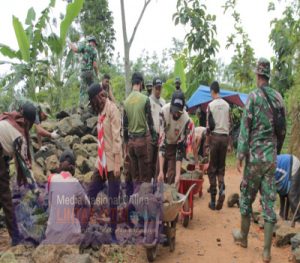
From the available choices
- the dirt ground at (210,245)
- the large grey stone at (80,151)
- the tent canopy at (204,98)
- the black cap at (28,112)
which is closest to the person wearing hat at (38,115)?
the black cap at (28,112)

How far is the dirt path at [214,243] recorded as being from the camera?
17.8ft

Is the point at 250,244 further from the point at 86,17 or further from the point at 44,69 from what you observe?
the point at 86,17

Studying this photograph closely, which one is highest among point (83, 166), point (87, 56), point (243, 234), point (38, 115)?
point (87, 56)

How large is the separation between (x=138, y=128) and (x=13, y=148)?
2177 mm

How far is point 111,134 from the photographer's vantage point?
5273mm

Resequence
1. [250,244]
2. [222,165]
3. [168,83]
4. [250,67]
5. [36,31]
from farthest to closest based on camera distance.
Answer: [250,67]
[168,83]
[36,31]
[222,165]
[250,244]

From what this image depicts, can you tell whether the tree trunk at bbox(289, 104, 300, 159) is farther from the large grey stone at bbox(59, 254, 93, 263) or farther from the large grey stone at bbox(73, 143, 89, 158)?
the large grey stone at bbox(59, 254, 93, 263)

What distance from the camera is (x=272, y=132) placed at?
5.14 meters

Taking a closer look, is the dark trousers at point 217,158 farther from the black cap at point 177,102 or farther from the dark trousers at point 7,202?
the dark trousers at point 7,202

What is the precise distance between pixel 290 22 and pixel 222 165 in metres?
8.16

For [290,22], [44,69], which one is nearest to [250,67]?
[290,22]

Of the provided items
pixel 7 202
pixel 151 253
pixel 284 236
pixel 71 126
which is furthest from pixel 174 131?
pixel 71 126

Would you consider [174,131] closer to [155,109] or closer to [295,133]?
[155,109]

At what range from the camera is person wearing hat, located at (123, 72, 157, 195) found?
6547 mm
